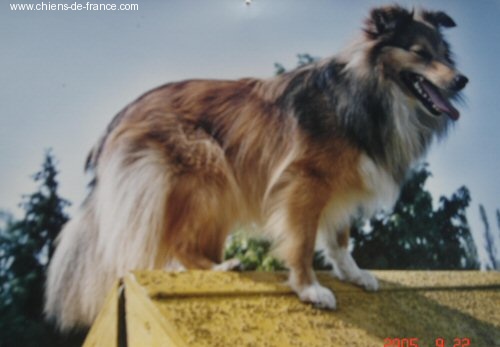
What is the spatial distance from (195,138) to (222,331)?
1.32m

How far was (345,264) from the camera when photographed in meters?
2.97

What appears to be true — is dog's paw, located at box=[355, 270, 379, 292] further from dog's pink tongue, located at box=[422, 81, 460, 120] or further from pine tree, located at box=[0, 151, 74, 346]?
pine tree, located at box=[0, 151, 74, 346]

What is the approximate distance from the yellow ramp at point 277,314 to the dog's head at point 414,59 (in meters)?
1.03

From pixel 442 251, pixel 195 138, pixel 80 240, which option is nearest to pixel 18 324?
pixel 80 240

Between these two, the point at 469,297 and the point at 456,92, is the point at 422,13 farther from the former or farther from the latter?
the point at 469,297

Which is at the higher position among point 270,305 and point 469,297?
point 270,305

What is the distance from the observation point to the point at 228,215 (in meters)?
3.01

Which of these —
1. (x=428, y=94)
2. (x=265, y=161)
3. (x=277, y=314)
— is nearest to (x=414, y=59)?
(x=428, y=94)

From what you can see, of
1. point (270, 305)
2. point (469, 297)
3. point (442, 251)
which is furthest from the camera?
point (442, 251)

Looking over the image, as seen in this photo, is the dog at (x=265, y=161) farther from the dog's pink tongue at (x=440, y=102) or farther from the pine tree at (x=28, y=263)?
the pine tree at (x=28, y=263)
